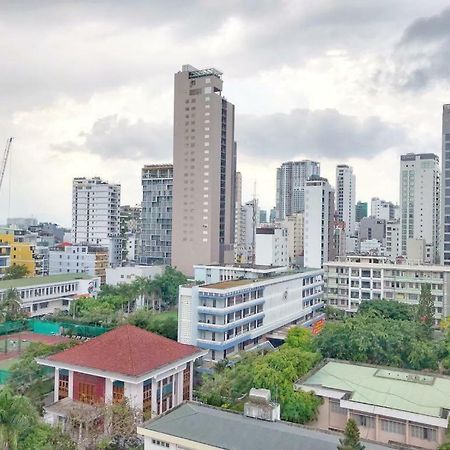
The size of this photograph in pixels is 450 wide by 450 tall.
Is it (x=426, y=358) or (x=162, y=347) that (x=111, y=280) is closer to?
(x=162, y=347)

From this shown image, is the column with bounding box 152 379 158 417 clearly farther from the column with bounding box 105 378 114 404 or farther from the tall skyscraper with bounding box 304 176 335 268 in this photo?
the tall skyscraper with bounding box 304 176 335 268

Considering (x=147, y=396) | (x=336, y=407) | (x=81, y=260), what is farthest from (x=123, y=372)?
(x=81, y=260)

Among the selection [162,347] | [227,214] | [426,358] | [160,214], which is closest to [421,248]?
[227,214]

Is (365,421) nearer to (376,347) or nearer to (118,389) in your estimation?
(376,347)

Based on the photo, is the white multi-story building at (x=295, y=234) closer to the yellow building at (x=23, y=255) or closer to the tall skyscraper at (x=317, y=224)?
the tall skyscraper at (x=317, y=224)

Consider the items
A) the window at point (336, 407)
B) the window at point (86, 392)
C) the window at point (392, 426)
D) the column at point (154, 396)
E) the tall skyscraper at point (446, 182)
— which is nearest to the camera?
the window at point (392, 426)

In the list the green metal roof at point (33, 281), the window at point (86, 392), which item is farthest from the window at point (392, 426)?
the green metal roof at point (33, 281)
